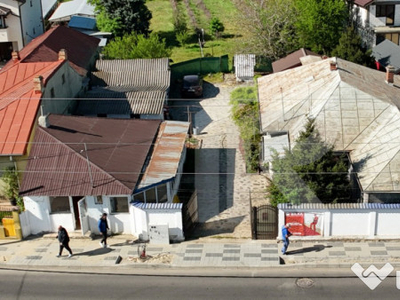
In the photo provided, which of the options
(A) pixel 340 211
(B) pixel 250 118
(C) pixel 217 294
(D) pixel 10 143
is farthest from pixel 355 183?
(D) pixel 10 143

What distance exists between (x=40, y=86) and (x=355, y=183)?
632 inches

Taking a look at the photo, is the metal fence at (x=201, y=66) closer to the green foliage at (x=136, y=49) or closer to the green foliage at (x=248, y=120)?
the green foliage at (x=136, y=49)

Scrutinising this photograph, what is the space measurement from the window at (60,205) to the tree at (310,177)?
9048 mm

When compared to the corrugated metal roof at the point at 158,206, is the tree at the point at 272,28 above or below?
above

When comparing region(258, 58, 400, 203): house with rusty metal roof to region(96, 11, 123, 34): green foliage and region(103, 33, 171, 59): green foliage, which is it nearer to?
region(103, 33, 171, 59): green foliage

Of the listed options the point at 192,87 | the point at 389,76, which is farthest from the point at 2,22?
the point at 389,76

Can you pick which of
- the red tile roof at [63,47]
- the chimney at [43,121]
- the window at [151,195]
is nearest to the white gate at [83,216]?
the window at [151,195]

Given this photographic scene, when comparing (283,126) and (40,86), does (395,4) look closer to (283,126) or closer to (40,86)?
(283,126)

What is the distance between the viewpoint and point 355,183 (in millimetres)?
26984

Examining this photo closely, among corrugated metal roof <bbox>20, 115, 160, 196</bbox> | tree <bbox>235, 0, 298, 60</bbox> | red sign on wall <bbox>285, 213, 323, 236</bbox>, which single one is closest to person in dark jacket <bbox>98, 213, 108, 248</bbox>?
corrugated metal roof <bbox>20, 115, 160, 196</bbox>

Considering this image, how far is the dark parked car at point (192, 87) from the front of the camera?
43.2m

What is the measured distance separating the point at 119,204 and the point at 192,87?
60.0 ft

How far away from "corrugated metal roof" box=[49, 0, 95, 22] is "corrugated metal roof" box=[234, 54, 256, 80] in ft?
60.5

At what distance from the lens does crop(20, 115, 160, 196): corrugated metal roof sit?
26.3m
